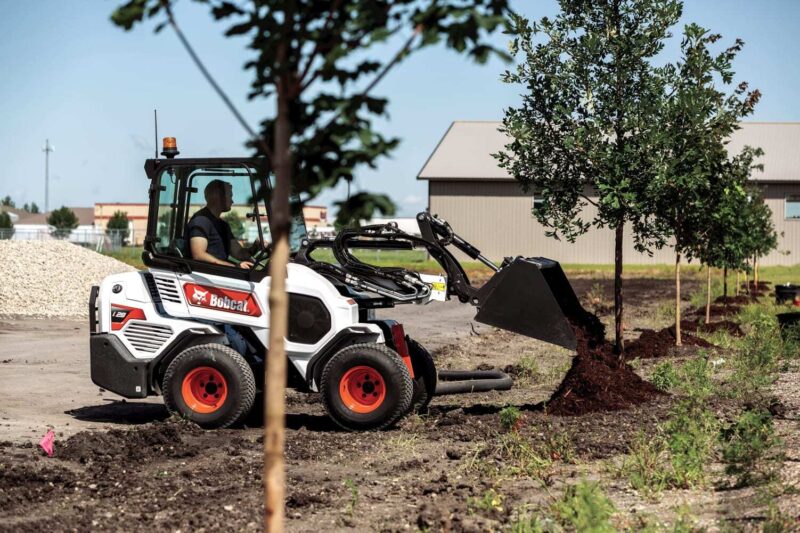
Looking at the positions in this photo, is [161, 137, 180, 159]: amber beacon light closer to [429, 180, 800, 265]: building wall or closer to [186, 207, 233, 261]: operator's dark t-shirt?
[186, 207, 233, 261]: operator's dark t-shirt

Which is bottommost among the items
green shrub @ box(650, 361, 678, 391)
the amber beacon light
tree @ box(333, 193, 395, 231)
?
green shrub @ box(650, 361, 678, 391)

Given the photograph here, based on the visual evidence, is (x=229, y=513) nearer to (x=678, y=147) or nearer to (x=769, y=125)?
(x=678, y=147)

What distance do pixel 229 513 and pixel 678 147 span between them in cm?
730

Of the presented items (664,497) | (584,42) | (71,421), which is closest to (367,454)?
(664,497)

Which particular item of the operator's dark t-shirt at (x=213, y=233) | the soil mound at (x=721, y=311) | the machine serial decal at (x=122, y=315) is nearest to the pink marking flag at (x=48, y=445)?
the machine serial decal at (x=122, y=315)

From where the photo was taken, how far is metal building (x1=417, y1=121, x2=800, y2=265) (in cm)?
4794

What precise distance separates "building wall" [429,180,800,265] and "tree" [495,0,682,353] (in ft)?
115

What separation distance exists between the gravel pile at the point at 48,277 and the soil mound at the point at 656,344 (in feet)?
41.8

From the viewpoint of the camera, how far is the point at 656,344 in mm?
15406

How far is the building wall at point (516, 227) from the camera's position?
47.9 meters

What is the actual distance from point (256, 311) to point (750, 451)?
4502 millimetres

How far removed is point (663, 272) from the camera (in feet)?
141

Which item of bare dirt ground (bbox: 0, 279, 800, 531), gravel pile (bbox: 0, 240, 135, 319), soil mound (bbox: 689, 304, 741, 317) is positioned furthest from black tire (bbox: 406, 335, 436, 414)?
gravel pile (bbox: 0, 240, 135, 319)

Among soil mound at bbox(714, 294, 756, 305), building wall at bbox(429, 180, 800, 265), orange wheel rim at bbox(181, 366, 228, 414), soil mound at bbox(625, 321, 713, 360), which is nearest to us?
orange wheel rim at bbox(181, 366, 228, 414)
